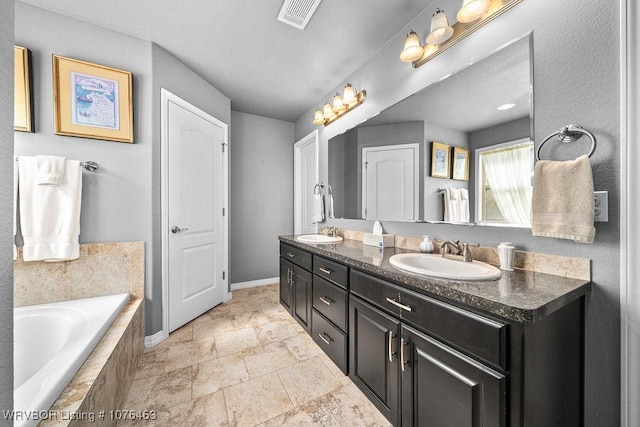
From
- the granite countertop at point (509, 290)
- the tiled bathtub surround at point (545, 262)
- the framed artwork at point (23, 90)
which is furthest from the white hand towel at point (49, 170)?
the tiled bathtub surround at point (545, 262)

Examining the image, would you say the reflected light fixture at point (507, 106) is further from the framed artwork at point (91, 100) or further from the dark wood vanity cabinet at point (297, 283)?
the framed artwork at point (91, 100)

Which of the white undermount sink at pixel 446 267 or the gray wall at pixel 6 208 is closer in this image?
→ the gray wall at pixel 6 208

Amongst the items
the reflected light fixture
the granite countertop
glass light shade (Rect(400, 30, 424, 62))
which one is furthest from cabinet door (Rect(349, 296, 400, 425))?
glass light shade (Rect(400, 30, 424, 62))

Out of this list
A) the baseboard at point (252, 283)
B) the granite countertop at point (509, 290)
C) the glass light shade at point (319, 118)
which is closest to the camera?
the granite countertop at point (509, 290)

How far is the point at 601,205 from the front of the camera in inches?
35.8

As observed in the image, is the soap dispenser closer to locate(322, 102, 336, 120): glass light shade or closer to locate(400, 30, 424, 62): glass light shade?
locate(400, 30, 424, 62): glass light shade

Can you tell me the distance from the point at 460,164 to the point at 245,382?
185cm

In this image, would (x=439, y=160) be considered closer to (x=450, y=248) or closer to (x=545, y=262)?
(x=450, y=248)

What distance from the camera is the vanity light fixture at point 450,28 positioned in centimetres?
120

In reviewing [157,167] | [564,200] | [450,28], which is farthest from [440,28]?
[157,167]

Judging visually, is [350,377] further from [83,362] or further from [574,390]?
[83,362]

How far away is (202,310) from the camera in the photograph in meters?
2.50

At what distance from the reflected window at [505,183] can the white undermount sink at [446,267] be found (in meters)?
0.26

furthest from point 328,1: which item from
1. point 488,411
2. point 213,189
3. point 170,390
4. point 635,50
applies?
point 170,390
